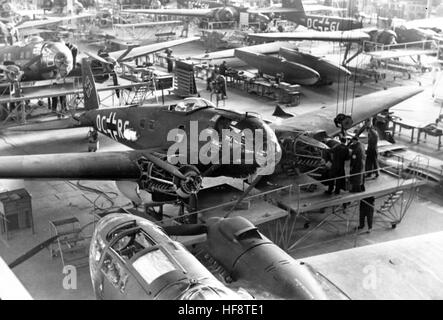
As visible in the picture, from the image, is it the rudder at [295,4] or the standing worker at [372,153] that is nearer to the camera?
the standing worker at [372,153]

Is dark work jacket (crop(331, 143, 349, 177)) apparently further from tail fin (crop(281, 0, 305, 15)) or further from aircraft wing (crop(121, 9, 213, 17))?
aircraft wing (crop(121, 9, 213, 17))

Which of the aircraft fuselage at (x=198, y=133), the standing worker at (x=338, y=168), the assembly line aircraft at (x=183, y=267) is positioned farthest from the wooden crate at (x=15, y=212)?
the standing worker at (x=338, y=168)

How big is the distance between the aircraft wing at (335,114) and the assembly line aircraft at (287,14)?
15948mm

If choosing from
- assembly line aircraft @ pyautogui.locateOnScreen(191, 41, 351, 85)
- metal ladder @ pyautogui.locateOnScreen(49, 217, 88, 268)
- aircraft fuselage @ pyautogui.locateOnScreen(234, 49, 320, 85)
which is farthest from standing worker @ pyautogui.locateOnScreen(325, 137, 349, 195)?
aircraft fuselage @ pyautogui.locateOnScreen(234, 49, 320, 85)

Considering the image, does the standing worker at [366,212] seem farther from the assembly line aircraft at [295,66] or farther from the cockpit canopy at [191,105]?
the assembly line aircraft at [295,66]

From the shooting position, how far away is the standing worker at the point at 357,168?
543 inches

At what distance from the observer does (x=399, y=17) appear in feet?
128

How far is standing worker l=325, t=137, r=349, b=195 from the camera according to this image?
14.0 m

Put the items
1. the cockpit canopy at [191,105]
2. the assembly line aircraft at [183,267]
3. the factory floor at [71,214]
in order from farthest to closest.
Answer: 1. the cockpit canopy at [191,105]
2. the factory floor at [71,214]
3. the assembly line aircraft at [183,267]

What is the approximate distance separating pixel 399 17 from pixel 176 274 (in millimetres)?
35893

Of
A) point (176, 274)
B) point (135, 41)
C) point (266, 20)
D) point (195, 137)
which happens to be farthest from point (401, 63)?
point (176, 274)

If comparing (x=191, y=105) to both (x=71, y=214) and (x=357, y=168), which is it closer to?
(x=71, y=214)

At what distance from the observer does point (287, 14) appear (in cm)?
4078
